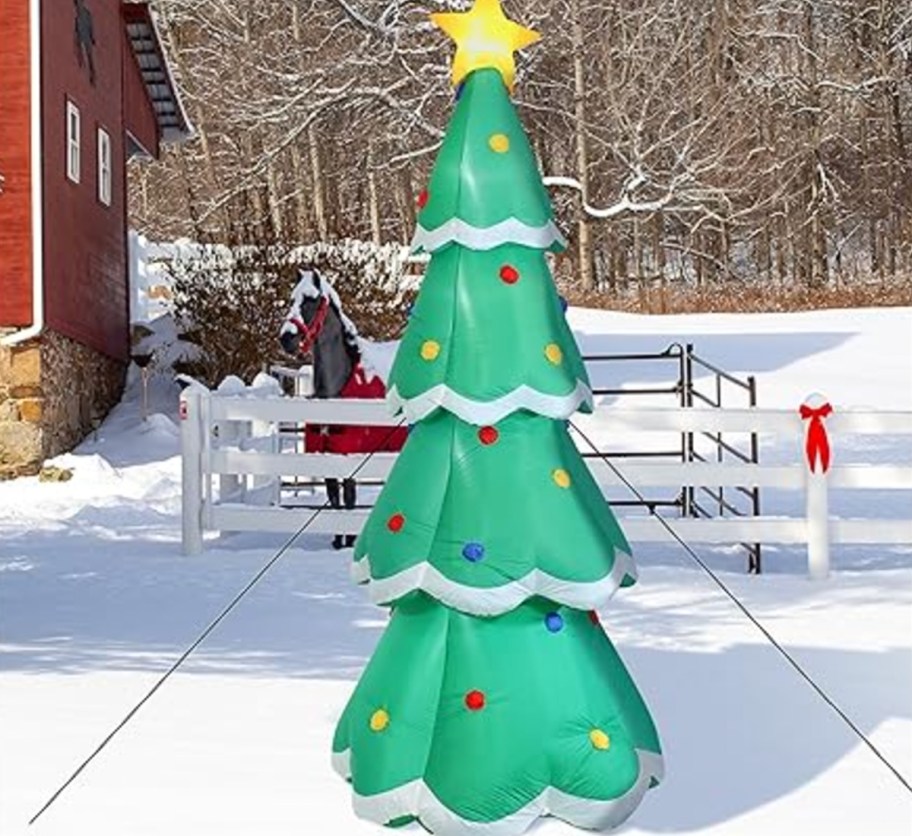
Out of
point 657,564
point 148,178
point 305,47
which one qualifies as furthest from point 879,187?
point 657,564

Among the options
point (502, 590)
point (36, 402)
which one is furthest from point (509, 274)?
point (36, 402)

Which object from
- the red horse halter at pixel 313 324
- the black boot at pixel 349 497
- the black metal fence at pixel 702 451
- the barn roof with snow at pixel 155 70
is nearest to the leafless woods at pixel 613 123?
the barn roof with snow at pixel 155 70

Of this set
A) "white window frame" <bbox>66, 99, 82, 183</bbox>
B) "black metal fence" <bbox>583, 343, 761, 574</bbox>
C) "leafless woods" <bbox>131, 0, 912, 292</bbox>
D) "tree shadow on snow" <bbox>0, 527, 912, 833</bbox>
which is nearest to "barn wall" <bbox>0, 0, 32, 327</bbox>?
"white window frame" <bbox>66, 99, 82, 183</bbox>

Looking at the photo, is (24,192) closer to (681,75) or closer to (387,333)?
(387,333)

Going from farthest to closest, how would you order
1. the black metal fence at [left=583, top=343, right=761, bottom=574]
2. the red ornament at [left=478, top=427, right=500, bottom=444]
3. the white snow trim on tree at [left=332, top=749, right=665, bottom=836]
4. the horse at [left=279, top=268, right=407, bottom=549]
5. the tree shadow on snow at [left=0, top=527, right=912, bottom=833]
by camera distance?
the horse at [left=279, top=268, right=407, bottom=549] → the black metal fence at [left=583, top=343, right=761, bottom=574] → the tree shadow on snow at [left=0, top=527, right=912, bottom=833] → the red ornament at [left=478, top=427, right=500, bottom=444] → the white snow trim on tree at [left=332, top=749, right=665, bottom=836]

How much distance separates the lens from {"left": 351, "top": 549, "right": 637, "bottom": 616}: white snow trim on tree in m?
4.44

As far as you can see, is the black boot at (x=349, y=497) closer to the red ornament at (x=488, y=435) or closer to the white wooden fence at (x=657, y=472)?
the white wooden fence at (x=657, y=472)

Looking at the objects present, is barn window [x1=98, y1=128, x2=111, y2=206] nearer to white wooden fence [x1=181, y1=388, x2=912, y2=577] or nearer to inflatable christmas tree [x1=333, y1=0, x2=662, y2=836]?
white wooden fence [x1=181, y1=388, x2=912, y2=577]

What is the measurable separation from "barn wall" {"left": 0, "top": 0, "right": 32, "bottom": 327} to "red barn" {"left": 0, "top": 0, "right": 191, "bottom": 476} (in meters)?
0.01

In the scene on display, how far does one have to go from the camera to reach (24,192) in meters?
16.5

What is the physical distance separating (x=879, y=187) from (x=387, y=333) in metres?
26.8

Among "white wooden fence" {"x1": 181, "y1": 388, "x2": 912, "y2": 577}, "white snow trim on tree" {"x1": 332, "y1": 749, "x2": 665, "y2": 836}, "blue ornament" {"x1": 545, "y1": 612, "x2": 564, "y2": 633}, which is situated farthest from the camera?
"white wooden fence" {"x1": 181, "y1": 388, "x2": 912, "y2": 577}

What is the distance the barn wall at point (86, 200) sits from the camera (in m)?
17.0

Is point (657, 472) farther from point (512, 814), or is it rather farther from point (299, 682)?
point (512, 814)
